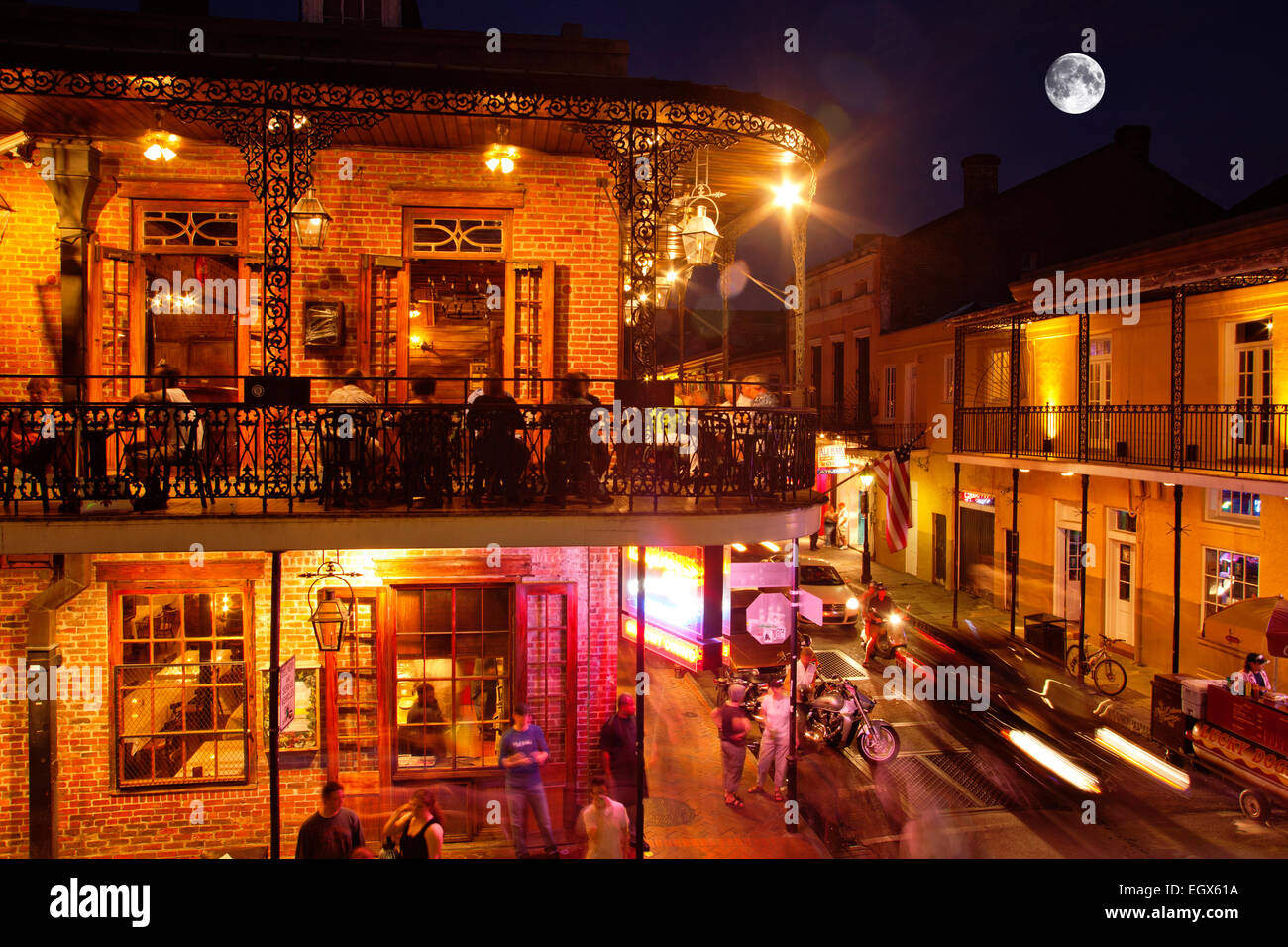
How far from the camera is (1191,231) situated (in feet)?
47.6

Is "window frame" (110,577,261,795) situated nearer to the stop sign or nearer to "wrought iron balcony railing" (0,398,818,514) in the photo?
"wrought iron balcony railing" (0,398,818,514)

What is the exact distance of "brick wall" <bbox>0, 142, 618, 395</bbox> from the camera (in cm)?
864

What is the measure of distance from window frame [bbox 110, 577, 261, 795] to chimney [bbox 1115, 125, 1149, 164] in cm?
2857

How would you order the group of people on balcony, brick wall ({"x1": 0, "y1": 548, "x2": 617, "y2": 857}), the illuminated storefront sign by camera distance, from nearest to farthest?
1. the group of people on balcony
2. brick wall ({"x1": 0, "y1": 548, "x2": 617, "y2": 857})
3. the illuminated storefront sign

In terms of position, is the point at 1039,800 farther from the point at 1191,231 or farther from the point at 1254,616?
the point at 1191,231

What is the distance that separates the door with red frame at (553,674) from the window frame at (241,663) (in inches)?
116

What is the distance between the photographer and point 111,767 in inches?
327

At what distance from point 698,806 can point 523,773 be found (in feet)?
9.67

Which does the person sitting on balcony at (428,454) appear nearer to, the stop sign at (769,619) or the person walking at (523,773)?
the person walking at (523,773)

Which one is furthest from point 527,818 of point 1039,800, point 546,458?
point 1039,800

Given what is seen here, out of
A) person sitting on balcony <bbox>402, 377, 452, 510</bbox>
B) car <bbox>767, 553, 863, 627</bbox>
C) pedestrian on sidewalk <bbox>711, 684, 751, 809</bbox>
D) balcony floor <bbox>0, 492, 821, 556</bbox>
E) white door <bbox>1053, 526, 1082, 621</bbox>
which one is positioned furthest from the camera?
car <bbox>767, 553, 863, 627</bbox>

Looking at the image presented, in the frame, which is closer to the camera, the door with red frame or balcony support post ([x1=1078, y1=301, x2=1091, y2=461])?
the door with red frame

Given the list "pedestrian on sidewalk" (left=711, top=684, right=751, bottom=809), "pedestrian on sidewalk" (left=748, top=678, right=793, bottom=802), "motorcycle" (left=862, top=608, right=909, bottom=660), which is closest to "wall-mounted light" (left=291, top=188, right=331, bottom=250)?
"pedestrian on sidewalk" (left=711, top=684, right=751, bottom=809)

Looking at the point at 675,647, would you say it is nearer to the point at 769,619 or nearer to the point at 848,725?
the point at 848,725
